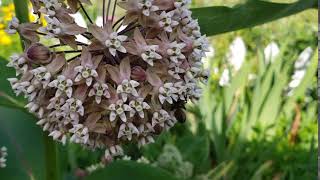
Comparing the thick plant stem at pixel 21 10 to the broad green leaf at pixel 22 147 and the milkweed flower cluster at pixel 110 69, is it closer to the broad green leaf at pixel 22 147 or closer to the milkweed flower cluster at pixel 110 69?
the milkweed flower cluster at pixel 110 69

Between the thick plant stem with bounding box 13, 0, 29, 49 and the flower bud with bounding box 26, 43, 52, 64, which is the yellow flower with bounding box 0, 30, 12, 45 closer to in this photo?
the thick plant stem with bounding box 13, 0, 29, 49

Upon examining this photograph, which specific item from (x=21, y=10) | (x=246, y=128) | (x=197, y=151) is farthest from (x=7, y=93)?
(x=246, y=128)

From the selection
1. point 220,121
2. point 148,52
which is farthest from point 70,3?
point 220,121

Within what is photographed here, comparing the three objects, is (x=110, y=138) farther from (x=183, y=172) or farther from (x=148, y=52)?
(x=183, y=172)

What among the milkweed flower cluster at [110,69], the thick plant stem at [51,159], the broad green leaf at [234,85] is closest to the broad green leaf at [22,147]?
the thick plant stem at [51,159]

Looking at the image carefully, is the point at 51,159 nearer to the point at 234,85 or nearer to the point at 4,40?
the point at 234,85
